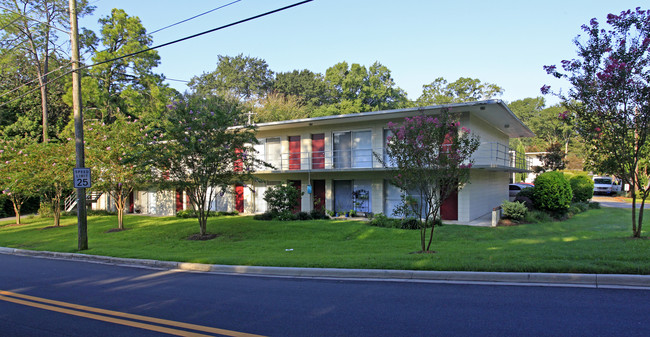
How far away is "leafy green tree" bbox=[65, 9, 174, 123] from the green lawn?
38.9ft

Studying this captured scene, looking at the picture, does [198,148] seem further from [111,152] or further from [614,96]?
[614,96]

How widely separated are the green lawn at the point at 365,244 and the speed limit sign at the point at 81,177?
232 cm

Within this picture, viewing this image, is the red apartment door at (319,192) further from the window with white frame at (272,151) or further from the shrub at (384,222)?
the shrub at (384,222)

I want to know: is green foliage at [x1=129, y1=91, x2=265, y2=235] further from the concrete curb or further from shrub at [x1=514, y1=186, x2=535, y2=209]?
shrub at [x1=514, y1=186, x2=535, y2=209]

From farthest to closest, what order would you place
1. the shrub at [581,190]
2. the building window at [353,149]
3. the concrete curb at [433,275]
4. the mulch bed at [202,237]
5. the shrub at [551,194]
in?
the shrub at [581,190], the building window at [353,149], the shrub at [551,194], the mulch bed at [202,237], the concrete curb at [433,275]

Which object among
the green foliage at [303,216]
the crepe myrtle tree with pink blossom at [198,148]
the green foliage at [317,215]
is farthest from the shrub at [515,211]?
the crepe myrtle tree with pink blossom at [198,148]

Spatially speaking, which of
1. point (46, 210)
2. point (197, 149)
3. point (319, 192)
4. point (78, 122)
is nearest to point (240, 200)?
point (319, 192)

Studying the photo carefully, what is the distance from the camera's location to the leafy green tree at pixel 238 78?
56750mm

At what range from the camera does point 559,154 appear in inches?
1423

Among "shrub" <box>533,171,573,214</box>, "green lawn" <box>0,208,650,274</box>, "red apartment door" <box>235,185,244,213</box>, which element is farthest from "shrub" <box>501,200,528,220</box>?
"red apartment door" <box>235,185,244,213</box>

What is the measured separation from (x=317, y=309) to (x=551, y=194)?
17.2m

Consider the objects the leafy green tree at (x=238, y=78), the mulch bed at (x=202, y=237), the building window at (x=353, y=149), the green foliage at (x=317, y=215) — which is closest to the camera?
the mulch bed at (x=202, y=237)

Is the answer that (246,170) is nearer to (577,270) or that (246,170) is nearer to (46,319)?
(46,319)

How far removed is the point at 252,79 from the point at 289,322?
5606 cm
